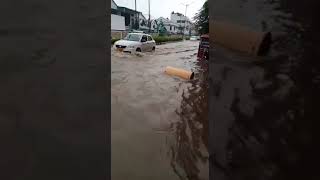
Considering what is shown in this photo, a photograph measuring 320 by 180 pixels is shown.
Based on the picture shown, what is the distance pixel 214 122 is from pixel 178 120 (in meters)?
4.61

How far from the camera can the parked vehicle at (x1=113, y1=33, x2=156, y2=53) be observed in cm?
2081

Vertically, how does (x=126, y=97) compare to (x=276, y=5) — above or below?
below

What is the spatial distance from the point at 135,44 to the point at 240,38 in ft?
64.7

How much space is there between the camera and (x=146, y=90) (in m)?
10.3

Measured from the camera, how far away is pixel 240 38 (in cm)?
194

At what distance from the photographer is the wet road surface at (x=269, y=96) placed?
1.72m

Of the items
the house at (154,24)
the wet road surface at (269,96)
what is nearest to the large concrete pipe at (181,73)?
the wet road surface at (269,96)

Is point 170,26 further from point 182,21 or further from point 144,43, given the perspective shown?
point 144,43

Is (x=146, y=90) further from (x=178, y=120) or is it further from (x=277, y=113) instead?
(x=277, y=113)

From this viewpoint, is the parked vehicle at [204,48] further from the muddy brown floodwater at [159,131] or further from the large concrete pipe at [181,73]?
the muddy brown floodwater at [159,131]

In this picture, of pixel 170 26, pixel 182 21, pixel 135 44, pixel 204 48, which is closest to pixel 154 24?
pixel 170 26

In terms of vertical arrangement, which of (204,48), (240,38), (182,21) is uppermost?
(182,21)

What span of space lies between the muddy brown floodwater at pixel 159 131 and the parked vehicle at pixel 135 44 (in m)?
9.46
